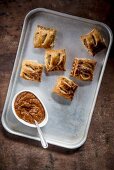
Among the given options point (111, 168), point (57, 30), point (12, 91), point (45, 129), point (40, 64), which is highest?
point (57, 30)

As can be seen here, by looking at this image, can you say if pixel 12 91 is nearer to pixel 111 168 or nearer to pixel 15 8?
pixel 15 8

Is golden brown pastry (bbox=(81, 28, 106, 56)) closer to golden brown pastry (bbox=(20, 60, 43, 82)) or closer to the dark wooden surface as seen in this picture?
the dark wooden surface

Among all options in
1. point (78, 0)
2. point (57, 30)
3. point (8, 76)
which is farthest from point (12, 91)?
point (78, 0)

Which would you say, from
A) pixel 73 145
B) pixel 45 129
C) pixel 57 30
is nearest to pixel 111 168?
pixel 73 145

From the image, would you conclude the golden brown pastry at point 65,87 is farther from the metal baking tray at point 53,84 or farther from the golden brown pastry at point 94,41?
the golden brown pastry at point 94,41

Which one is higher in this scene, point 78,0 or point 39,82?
point 78,0

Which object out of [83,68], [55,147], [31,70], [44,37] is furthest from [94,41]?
[55,147]

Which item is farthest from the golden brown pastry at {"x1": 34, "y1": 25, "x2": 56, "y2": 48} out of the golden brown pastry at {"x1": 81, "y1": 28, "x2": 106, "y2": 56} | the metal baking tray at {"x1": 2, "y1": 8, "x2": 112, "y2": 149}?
the golden brown pastry at {"x1": 81, "y1": 28, "x2": 106, "y2": 56}
